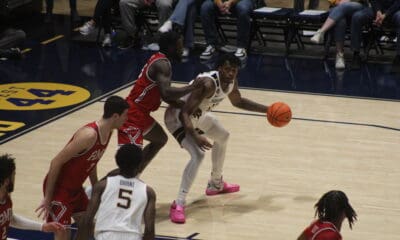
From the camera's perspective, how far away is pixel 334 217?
5.34 m

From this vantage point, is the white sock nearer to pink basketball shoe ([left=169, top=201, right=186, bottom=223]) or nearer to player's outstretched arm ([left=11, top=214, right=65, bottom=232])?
pink basketball shoe ([left=169, top=201, right=186, bottom=223])

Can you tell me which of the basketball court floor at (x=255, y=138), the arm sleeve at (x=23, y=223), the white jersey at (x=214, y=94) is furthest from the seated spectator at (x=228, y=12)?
the arm sleeve at (x=23, y=223)

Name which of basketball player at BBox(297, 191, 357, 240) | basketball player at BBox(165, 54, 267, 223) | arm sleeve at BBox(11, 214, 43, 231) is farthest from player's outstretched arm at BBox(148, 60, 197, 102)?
basketball player at BBox(297, 191, 357, 240)

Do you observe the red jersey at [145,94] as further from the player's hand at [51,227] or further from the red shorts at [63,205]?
the player's hand at [51,227]

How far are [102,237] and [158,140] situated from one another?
8.77 ft

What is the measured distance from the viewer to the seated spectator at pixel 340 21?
13445 millimetres

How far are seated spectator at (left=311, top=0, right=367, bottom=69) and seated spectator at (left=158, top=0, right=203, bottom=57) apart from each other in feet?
6.54

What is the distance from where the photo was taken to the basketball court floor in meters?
8.01

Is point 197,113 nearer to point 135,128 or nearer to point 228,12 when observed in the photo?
point 135,128

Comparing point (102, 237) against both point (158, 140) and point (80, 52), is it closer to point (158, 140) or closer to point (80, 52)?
point (158, 140)

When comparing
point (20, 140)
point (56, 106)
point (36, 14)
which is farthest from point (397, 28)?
point (36, 14)

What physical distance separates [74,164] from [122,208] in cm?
103

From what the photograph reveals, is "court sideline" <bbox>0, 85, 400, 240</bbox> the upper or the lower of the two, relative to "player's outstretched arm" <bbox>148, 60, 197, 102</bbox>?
lower

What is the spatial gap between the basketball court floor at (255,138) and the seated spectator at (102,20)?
26 cm
